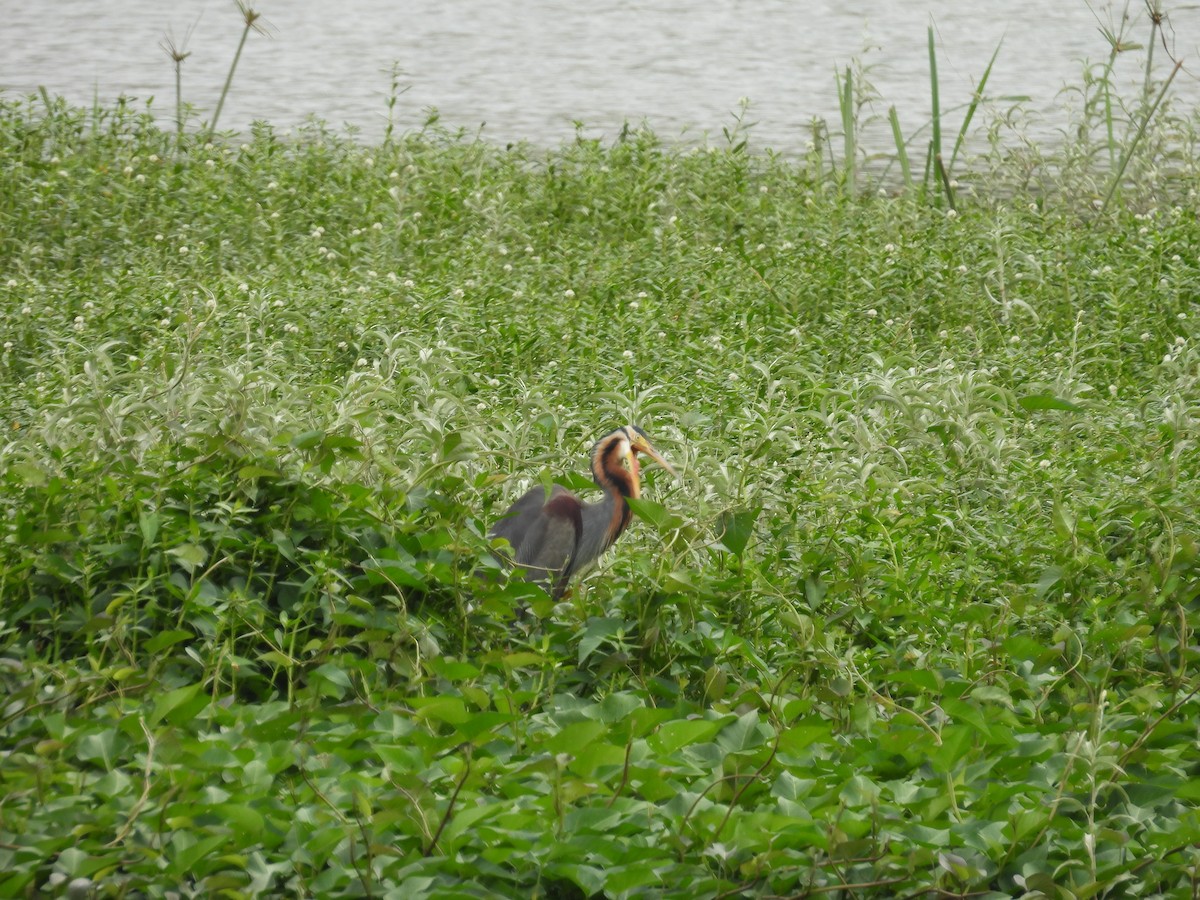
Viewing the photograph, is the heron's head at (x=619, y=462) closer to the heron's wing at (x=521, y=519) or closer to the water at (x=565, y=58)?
the heron's wing at (x=521, y=519)

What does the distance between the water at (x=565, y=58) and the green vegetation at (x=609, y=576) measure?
13.1 feet

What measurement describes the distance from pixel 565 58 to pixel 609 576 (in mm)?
9193

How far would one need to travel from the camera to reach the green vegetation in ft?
8.08

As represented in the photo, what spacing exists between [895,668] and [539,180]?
5.16 meters

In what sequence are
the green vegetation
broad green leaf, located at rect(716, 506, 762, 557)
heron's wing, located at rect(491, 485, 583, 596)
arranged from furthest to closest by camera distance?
heron's wing, located at rect(491, 485, 583, 596) → broad green leaf, located at rect(716, 506, 762, 557) → the green vegetation

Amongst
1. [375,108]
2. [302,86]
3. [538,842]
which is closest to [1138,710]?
[538,842]

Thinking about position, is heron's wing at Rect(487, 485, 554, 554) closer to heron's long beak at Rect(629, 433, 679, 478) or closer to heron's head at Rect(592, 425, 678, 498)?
heron's head at Rect(592, 425, 678, 498)

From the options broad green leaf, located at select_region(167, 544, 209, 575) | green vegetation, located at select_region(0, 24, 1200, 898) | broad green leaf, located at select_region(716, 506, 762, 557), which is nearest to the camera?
green vegetation, located at select_region(0, 24, 1200, 898)

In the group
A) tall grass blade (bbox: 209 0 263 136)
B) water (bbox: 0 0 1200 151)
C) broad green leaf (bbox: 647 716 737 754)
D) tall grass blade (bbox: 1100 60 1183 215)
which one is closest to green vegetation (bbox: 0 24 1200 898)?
broad green leaf (bbox: 647 716 737 754)

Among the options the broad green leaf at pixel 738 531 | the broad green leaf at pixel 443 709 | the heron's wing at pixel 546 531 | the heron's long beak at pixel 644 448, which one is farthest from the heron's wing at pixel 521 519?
the broad green leaf at pixel 443 709

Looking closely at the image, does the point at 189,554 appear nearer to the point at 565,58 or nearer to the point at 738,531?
the point at 738,531

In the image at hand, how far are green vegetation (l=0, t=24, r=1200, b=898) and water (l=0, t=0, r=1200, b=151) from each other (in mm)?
3999

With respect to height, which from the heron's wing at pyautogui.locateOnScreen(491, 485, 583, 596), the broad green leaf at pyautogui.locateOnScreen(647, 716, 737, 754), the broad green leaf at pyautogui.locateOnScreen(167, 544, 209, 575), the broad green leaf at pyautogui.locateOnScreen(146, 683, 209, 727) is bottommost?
the heron's wing at pyautogui.locateOnScreen(491, 485, 583, 596)

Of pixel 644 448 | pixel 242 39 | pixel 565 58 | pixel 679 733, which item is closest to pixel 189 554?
pixel 679 733
